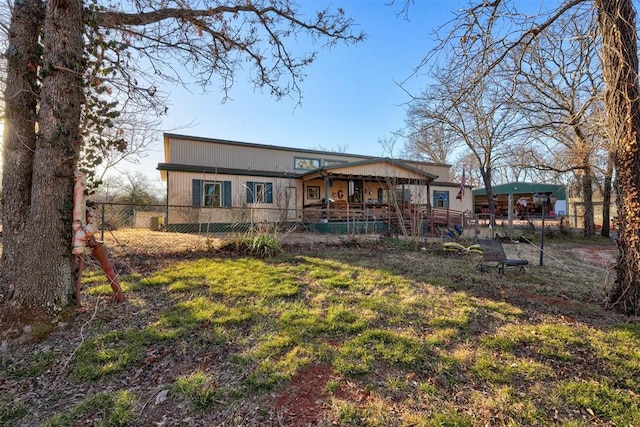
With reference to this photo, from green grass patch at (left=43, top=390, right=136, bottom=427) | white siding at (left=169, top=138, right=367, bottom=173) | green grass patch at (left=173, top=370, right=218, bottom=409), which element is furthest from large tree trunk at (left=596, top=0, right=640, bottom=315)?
white siding at (left=169, top=138, right=367, bottom=173)

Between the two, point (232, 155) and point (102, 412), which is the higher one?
point (232, 155)

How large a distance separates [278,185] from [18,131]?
12.8 meters

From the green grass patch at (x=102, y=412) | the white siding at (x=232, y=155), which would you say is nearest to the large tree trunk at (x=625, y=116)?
the green grass patch at (x=102, y=412)

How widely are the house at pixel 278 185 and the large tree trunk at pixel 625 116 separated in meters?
7.27

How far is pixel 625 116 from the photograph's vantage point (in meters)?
3.84

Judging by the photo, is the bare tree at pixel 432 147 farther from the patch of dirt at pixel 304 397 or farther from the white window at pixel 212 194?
the patch of dirt at pixel 304 397

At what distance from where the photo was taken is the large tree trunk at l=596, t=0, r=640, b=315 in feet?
12.5

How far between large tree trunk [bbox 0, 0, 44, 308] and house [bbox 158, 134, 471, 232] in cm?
653

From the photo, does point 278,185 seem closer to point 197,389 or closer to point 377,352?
point 377,352

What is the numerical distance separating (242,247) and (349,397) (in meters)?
5.80

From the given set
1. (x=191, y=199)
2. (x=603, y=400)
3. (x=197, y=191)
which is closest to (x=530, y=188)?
(x=197, y=191)

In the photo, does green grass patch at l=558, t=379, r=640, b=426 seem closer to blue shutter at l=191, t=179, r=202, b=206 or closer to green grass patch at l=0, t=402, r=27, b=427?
green grass patch at l=0, t=402, r=27, b=427

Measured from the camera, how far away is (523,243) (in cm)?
1194

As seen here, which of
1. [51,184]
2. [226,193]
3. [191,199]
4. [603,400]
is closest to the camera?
[603,400]
